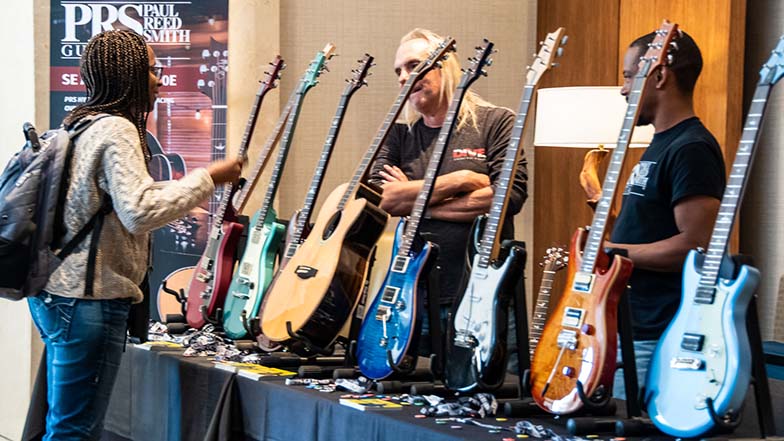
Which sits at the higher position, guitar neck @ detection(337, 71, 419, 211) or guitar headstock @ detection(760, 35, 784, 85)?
guitar headstock @ detection(760, 35, 784, 85)

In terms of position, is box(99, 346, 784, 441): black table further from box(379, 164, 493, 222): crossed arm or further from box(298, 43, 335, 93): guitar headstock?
box(298, 43, 335, 93): guitar headstock

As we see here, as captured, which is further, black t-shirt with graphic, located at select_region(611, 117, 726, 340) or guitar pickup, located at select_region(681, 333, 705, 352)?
black t-shirt with graphic, located at select_region(611, 117, 726, 340)

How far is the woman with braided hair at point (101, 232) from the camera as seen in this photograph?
9.10 feet

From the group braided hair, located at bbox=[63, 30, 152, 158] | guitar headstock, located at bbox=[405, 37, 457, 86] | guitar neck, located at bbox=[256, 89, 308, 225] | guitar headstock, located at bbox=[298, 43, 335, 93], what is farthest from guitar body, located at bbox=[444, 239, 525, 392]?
guitar headstock, located at bbox=[298, 43, 335, 93]

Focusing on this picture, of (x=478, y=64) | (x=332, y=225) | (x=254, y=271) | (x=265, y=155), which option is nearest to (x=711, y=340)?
(x=478, y=64)

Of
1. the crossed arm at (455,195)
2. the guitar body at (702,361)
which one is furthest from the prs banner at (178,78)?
the guitar body at (702,361)

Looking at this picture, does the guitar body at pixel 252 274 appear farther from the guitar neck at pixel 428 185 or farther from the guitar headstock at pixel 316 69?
the guitar neck at pixel 428 185

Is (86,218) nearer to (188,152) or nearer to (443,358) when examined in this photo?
(443,358)

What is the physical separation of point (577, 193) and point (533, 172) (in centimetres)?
26

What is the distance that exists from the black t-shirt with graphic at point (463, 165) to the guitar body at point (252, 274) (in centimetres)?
52

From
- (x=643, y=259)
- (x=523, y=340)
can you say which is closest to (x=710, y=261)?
(x=643, y=259)

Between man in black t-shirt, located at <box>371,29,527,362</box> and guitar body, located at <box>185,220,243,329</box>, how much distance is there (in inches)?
21.9

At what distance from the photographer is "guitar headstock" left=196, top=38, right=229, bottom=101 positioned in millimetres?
5234

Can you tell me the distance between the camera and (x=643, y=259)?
2568 mm
